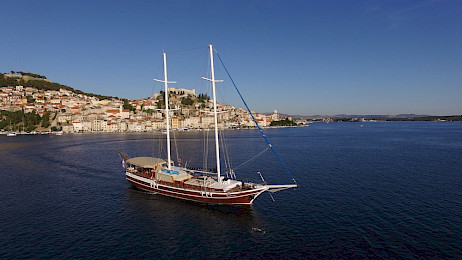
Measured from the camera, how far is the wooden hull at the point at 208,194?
890 inches

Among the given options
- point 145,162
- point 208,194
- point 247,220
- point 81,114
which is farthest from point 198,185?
point 81,114

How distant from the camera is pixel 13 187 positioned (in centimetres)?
3081

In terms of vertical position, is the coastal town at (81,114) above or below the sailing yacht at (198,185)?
above

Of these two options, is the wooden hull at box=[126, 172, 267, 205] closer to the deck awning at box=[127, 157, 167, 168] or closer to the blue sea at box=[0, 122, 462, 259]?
the blue sea at box=[0, 122, 462, 259]

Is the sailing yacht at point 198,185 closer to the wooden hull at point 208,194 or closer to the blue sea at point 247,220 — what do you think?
the wooden hull at point 208,194

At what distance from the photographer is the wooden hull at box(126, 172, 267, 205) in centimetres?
2261

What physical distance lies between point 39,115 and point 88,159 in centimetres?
12419

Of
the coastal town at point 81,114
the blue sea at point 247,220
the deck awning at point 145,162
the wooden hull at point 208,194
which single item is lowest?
the blue sea at point 247,220

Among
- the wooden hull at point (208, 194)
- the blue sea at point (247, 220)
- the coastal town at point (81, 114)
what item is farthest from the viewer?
the coastal town at point (81, 114)

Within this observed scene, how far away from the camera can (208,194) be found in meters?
23.6

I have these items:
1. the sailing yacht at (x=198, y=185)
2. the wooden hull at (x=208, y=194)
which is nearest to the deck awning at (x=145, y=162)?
the sailing yacht at (x=198, y=185)

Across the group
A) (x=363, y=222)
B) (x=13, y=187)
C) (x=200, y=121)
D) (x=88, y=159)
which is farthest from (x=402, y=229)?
(x=200, y=121)

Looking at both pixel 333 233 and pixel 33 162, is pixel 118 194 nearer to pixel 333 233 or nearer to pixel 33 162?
pixel 333 233

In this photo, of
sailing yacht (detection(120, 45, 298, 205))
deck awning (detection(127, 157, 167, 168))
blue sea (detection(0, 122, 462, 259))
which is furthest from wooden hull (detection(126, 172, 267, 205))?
deck awning (detection(127, 157, 167, 168))
